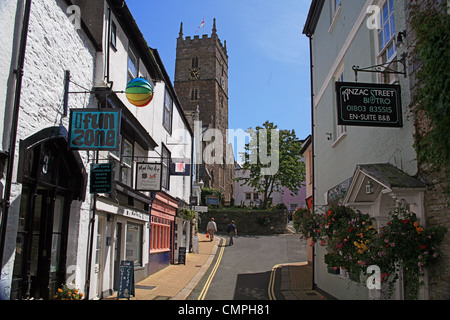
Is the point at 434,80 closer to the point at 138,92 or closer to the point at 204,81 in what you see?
the point at 138,92

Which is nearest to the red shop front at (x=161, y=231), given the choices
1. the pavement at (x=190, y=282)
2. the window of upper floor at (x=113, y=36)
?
the pavement at (x=190, y=282)

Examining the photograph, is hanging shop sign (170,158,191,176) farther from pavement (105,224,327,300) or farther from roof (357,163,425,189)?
roof (357,163,425,189)

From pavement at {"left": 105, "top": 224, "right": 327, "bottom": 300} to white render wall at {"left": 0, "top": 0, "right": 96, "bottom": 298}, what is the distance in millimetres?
3017

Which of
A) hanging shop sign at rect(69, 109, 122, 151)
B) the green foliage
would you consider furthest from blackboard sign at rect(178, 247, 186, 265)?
the green foliage

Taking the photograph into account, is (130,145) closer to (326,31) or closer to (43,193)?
(43,193)

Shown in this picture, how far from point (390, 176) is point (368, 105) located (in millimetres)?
1228

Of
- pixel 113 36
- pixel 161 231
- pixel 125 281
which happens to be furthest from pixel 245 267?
pixel 113 36

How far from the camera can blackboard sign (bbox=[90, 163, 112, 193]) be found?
916 centimetres

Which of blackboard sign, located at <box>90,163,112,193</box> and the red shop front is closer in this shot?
blackboard sign, located at <box>90,163,112,193</box>

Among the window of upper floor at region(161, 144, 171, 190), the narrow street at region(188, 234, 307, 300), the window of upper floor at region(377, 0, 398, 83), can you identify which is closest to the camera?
the window of upper floor at region(377, 0, 398, 83)

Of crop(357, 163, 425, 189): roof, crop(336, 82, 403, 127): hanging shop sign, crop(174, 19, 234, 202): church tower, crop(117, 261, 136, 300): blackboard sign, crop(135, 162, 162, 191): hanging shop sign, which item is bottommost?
crop(117, 261, 136, 300): blackboard sign

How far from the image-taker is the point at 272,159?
4519cm

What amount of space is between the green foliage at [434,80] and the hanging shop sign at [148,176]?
8.51 metres

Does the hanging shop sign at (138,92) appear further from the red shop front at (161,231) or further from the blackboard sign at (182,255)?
the blackboard sign at (182,255)
